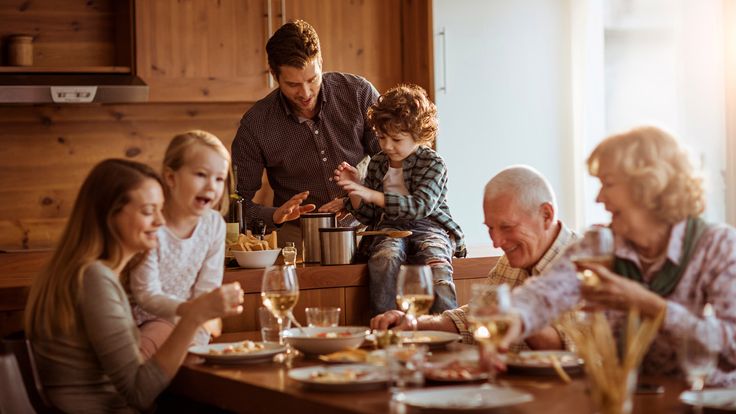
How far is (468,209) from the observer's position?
5.75 metres

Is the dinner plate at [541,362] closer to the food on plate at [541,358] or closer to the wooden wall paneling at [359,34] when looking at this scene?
the food on plate at [541,358]

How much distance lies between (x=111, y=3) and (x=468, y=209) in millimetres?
2126

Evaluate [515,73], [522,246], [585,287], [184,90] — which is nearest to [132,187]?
[522,246]

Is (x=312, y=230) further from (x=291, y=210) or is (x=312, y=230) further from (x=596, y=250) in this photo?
(x=596, y=250)

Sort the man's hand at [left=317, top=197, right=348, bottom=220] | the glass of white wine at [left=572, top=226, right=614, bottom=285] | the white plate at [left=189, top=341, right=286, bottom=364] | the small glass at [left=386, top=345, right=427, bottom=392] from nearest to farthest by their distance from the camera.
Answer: the small glass at [left=386, top=345, right=427, bottom=392] → the glass of white wine at [left=572, top=226, right=614, bottom=285] → the white plate at [left=189, top=341, right=286, bottom=364] → the man's hand at [left=317, top=197, right=348, bottom=220]

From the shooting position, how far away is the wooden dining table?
67.4 inches

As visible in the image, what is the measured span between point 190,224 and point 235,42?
258 cm

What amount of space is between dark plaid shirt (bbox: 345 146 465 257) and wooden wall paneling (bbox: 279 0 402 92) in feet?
5.56

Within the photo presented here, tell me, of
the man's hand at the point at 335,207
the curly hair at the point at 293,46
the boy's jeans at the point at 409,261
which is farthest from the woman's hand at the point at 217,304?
the curly hair at the point at 293,46

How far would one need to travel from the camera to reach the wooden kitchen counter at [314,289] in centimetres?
307

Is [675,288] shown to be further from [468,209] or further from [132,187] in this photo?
[468,209]

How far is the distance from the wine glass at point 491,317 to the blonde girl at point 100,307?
0.67 m

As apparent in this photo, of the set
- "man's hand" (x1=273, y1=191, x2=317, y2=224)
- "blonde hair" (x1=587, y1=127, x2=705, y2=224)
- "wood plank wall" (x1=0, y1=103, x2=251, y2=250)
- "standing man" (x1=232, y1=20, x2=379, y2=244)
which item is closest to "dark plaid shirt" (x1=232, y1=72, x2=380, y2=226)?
"standing man" (x1=232, y1=20, x2=379, y2=244)

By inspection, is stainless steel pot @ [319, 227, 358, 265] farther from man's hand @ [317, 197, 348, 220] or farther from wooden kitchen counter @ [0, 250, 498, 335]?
man's hand @ [317, 197, 348, 220]
